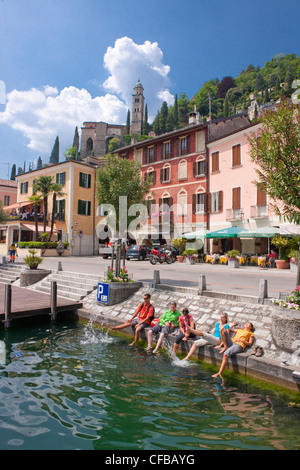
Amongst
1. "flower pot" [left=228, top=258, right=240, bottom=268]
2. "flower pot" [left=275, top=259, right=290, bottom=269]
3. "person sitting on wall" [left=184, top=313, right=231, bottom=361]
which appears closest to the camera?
"person sitting on wall" [left=184, top=313, right=231, bottom=361]

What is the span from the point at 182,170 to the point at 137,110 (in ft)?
364

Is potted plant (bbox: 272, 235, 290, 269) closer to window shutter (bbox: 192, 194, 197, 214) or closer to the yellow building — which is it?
window shutter (bbox: 192, 194, 197, 214)

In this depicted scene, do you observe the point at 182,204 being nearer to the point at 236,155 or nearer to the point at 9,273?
the point at 236,155

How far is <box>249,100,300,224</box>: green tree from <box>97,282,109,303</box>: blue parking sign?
6.86 m

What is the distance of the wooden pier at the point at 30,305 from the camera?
10.3m

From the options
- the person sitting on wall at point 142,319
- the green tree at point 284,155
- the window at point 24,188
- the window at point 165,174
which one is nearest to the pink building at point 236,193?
the window at point 165,174

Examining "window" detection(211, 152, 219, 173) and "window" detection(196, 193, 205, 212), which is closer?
"window" detection(211, 152, 219, 173)

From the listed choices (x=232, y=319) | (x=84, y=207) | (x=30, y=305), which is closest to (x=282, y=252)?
(x=232, y=319)

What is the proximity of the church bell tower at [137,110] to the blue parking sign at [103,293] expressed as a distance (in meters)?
122

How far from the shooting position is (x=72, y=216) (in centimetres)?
3797

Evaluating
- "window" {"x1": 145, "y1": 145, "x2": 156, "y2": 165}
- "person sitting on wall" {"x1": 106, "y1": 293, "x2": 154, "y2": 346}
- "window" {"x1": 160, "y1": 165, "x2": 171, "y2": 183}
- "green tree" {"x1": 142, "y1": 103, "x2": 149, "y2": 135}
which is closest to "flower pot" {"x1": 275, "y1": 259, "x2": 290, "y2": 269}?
"person sitting on wall" {"x1": 106, "y1": 293, "x2": 154, "y2": 346}

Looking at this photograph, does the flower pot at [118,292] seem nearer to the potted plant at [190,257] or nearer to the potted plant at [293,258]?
the potted plant at [293,258]

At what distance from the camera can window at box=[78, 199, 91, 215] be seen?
38.9 m

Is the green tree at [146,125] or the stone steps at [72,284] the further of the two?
the green tree at [146,125]
